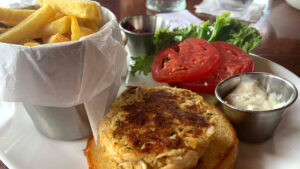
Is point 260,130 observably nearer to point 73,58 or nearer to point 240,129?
point 240,129

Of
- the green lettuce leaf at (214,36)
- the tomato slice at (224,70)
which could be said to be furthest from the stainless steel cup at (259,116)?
the green lettuce leaf at (214,36)

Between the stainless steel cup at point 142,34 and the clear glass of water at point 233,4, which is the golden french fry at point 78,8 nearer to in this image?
the stainless steel cup at point 142,34

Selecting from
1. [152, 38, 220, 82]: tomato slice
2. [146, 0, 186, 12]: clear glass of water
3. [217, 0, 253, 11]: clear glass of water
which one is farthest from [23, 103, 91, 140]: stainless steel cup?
[217, 0, 253, 11]: clear glass of water

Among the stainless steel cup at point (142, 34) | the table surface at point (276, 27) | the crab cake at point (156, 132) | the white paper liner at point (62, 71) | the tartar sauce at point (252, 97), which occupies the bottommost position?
the table surface at point (276, 27)

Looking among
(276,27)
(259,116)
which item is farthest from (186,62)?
(276,27)

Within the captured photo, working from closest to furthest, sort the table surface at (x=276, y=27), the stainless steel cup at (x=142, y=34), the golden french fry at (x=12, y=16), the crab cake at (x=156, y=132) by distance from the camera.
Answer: the crab cake at (x=156, y=132), the golden french fry at (x=12, y=16), the stainless steel cup at (x=142, y=34), the table surface at (x=276, y=27)

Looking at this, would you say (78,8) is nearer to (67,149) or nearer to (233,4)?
(67,149)

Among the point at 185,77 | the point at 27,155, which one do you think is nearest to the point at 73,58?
the point at 27,155
